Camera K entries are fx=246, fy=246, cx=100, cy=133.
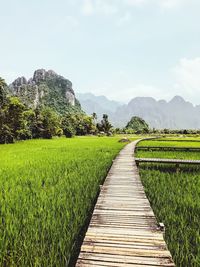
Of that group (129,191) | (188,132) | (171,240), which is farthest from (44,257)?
(188,132)

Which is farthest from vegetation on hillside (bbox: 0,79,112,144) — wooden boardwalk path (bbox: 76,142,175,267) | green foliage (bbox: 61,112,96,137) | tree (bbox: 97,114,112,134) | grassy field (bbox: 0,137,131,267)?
wooden boardwalk path (bbox: 76,142,175,267)

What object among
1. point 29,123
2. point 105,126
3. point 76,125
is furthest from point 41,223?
point 105,126

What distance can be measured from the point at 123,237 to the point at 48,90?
133667 millimetres

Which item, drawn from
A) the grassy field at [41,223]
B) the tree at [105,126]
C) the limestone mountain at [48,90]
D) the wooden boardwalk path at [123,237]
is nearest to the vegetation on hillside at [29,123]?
the tree at [105,126]

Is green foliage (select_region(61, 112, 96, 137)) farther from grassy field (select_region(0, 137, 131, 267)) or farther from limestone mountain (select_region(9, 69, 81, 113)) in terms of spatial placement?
grassy field (select_region(0, 137, 131, 267))

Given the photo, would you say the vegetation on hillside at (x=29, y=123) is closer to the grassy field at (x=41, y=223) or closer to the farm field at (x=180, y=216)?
the grassy field at (x=41, y=223)

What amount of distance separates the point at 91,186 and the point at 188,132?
7857 centimetres

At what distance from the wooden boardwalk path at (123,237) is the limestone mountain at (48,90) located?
109 meters

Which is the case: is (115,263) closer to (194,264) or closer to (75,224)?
(194,264)

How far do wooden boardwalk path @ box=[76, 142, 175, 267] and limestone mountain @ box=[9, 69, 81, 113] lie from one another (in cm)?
10906

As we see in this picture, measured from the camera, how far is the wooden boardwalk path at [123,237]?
8.07ft

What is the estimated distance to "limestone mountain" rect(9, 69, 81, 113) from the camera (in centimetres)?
11791

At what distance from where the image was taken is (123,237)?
9.87 ft

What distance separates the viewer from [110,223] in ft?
11.4
